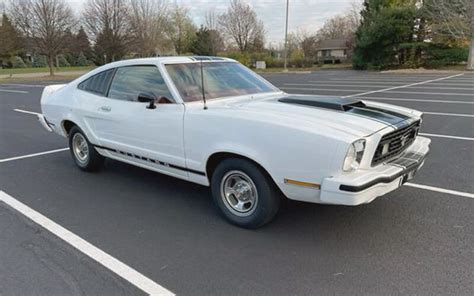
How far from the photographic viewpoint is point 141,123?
13.1 ft

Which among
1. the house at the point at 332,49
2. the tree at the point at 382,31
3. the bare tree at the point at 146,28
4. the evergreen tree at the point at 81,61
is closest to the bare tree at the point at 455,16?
the tree at the point at 382,31

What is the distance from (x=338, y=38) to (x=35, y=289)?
81.9 meters

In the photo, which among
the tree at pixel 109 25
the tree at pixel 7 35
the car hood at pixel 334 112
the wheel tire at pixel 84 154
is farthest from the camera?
the tree at pixel 7 35

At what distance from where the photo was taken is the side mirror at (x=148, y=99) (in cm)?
384

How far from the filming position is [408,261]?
112 inches

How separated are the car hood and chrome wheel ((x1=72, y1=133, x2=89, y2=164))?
2509mm

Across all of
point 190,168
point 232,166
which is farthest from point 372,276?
point 190,168

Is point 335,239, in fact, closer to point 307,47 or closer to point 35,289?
point 35,289

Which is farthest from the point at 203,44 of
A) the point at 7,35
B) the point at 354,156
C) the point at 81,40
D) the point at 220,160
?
the point at 354,156

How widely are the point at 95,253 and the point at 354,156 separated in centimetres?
226

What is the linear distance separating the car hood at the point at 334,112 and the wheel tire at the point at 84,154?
2.27 meters

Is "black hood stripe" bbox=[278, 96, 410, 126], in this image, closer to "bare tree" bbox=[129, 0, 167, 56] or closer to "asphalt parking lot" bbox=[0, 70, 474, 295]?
"asphalt parking lot" bbox=[0, 70, 474, 295]

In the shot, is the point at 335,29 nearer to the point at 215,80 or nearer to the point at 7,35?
the point at 7,35

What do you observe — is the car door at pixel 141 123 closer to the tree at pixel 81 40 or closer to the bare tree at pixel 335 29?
the tree at pixel 81 40
